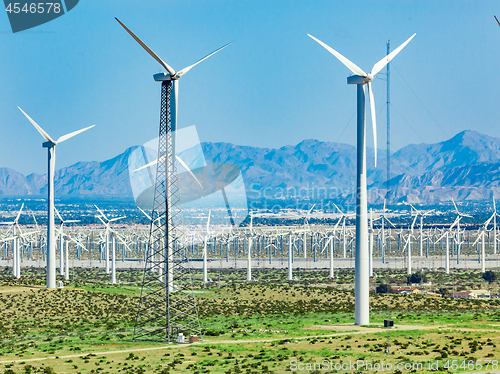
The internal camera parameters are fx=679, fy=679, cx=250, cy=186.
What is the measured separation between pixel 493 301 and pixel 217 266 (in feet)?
341

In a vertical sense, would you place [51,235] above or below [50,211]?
below

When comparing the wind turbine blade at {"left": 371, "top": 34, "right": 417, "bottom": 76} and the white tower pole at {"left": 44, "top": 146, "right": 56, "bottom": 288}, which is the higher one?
the wind turbine blade at {"left": 371, "top": 34, "right": 417, "bottom": 76}

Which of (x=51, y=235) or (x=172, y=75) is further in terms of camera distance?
(x=51, y=235)

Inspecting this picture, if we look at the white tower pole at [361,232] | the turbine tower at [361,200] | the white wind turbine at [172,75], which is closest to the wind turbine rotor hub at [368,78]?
the turbine tower at [361,200]

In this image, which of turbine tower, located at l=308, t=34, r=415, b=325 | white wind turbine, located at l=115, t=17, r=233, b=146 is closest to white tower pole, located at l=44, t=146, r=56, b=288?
white wind turbine, located at l=115, t=17, r=233, b=146

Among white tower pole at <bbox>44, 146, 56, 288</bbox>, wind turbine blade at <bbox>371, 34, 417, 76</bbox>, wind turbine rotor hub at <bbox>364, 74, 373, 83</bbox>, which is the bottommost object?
white tower pole at <bbox>44, 146, 56, 288</bbox>

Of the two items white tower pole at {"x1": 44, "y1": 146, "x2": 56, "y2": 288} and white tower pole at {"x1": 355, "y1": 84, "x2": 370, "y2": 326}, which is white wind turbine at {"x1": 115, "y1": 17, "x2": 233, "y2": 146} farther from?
white tower pole at {"x1": 44, "y1": 146, "x2": 56, "y2": 288}

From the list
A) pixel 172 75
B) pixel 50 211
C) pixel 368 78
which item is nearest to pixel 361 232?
pixel 368 78

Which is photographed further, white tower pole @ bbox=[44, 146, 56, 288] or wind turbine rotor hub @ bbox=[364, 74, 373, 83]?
white tower pole @ bbox=[44, 146, 56, 288]

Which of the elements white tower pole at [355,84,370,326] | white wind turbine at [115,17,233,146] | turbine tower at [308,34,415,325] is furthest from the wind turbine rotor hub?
white wind turbine at [115,17,233,146]

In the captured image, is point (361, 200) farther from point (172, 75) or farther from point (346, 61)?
point (172, 75)

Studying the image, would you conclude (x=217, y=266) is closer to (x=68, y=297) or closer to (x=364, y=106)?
(x=68, y=297)

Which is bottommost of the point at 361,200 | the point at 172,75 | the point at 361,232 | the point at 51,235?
the point at 51,235

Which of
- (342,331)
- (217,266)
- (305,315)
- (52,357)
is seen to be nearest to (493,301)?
(305,315)
